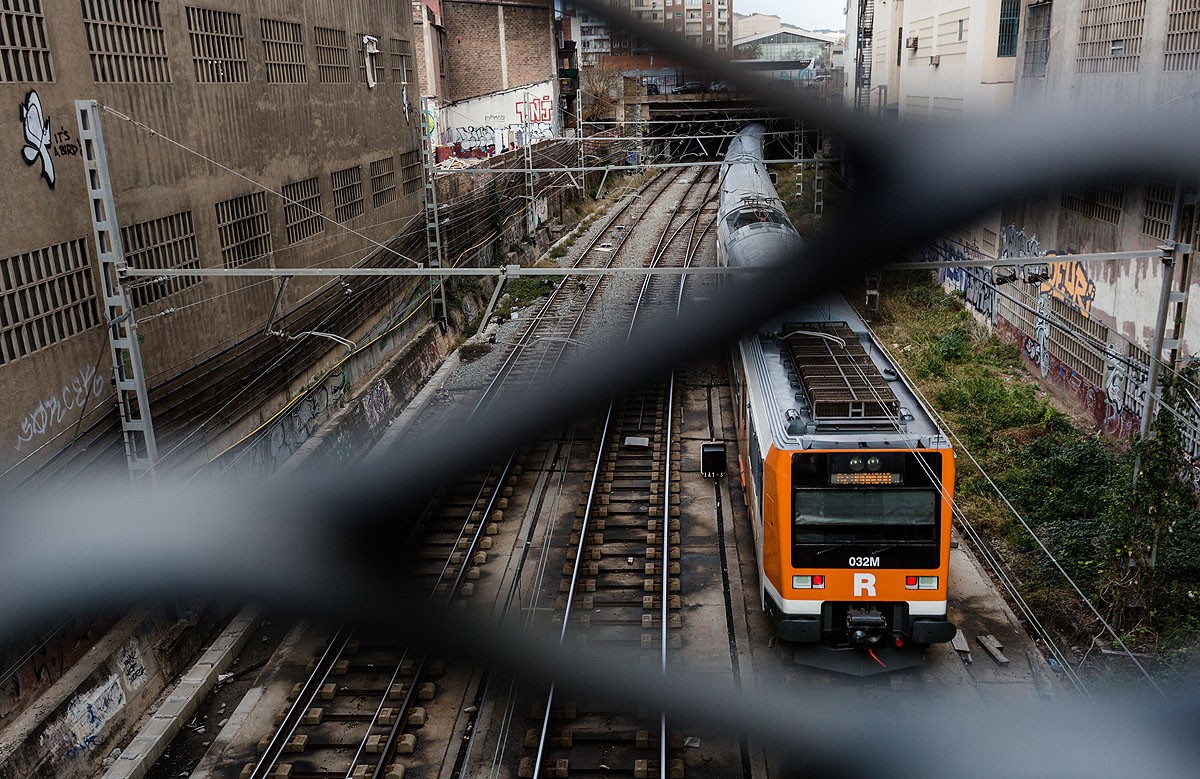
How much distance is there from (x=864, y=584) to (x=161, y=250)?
20.9 ft

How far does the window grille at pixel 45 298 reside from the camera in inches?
244

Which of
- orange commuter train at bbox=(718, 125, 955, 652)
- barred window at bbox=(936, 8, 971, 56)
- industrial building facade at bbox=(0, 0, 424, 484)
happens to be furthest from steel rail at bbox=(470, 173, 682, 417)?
barred window at bbox=(936, 8, 971, 56)

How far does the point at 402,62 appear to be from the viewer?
49.1 ft

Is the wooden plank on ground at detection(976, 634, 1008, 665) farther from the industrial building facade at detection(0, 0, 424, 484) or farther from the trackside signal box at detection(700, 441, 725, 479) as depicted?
the industrial building facade at detection(0, 0, 424, 484)

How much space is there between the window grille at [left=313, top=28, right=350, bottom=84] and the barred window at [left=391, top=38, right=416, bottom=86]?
1.64 metres

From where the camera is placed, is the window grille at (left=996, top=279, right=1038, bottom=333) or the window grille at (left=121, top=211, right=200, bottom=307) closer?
the window grille at (left=121, top=211, right=200, bottom=307)

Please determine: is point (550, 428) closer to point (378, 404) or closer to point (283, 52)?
point (283, 52)

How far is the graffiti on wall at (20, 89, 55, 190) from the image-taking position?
A: 6.38 m

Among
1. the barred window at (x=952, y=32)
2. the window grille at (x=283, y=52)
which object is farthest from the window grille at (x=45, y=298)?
the barred window at (x=952, y=32)

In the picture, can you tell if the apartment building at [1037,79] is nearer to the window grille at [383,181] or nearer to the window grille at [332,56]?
the window grille at [332,56]

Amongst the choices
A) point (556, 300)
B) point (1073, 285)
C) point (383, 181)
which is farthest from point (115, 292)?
A: point (556, 300)

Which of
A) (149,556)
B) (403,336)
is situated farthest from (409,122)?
(149,556)

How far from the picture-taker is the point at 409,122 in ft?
51.6

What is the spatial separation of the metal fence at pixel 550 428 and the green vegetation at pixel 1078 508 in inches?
152
